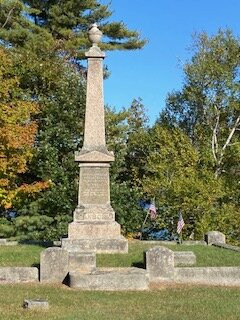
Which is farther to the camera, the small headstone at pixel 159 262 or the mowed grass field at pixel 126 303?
the small headstone at pixel 159 262

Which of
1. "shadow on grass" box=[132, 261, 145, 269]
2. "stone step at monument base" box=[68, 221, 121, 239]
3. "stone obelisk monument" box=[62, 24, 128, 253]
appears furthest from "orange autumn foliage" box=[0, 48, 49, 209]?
"shadow on grass" box=[132, 261, 145, 269]

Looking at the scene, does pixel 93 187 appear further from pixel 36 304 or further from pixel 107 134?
pixel 107 134

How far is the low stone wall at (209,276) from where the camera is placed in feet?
40.5

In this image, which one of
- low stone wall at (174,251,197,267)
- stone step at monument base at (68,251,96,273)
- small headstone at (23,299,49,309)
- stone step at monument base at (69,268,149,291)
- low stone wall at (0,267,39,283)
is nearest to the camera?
small headstone at (23,299,49,309)

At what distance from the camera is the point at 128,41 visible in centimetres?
3312

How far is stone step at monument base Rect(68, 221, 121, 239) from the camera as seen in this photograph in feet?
50.3

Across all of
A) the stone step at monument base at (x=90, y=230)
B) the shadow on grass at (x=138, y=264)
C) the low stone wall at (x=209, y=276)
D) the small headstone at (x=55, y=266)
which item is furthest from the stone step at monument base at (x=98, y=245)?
the low stone wall at (x=209, y=276)

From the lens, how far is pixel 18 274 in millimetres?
12117

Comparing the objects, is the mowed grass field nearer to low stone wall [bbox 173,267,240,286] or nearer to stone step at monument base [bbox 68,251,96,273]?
low stone wall [bbox 173,267,240,286]

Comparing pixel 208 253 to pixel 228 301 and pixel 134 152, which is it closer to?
pixel 228 301

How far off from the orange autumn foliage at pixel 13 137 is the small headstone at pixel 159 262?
35.8 feet

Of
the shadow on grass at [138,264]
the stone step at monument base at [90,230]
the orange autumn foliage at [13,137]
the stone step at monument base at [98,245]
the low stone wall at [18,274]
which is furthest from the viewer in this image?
the orange autumn foliage at [13,137]

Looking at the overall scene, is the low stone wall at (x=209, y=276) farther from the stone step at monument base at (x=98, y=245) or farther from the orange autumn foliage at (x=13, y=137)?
the orange autumn foliage at (x=13, y=137)

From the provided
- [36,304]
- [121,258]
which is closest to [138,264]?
[121,258]
